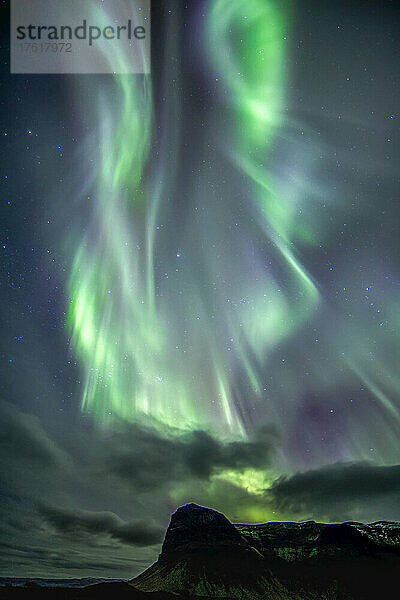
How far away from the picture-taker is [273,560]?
60.0m

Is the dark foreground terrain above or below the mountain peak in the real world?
below

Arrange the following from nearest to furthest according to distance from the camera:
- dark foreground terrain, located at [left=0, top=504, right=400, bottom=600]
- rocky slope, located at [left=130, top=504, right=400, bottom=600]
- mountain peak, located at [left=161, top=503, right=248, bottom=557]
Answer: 1. dark foreground terrain, located at [left=0, top=504, right=400, bottom=600]
2. rocky slope, located at [left=130, top=504, right=400, bottom=600]
3. mountain peak, located at [left=161, top=503, right=248, bottom=557]

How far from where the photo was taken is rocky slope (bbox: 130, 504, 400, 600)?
52875 mm

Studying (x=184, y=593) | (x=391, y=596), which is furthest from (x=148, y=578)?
(x=391, y=596)

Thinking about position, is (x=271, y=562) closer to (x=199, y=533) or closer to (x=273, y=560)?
(x=273, y=560)

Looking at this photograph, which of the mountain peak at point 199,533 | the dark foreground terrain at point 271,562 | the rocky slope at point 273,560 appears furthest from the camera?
the mountain peak at point 199,533

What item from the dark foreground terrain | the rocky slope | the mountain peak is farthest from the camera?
the mountain peak

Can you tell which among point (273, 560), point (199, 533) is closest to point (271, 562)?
point (273, 560)

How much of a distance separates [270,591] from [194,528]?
1620 cm

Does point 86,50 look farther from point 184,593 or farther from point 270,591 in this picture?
point 270,591

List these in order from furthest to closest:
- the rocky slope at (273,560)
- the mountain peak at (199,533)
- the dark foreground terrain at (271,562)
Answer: the mountain peak at (199,533)
the rocky slope at (273,560)
the dark foreground terrain at (271,562)

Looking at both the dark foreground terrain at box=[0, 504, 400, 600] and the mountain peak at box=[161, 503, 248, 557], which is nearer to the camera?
the dark foreground terrain at box=[0, 504, 400, 600]

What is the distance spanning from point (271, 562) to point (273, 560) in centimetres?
52

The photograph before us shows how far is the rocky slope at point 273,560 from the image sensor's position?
52875mm
